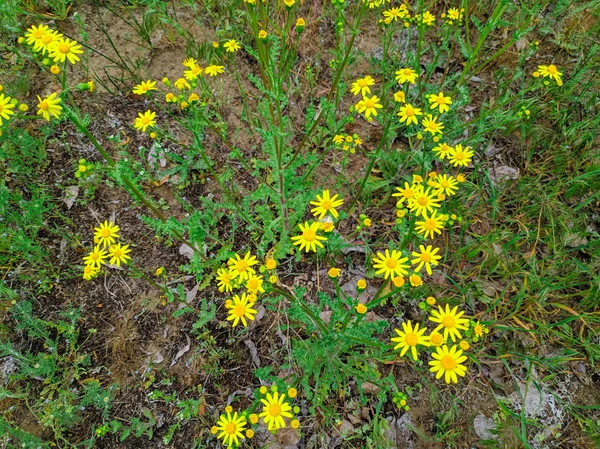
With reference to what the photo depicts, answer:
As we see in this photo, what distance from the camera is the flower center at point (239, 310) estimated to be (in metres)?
2.41

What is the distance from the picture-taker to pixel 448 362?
214 cm

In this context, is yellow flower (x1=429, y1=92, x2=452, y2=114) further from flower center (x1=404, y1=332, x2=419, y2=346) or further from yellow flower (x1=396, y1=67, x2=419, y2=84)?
flower center (x1=404, y1=332, x2=419, y2=346)

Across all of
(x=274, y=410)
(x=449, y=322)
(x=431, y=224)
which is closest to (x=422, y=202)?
(x=431, y=224)

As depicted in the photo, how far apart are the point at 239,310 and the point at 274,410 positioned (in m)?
0.62

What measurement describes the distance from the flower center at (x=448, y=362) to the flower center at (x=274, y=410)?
982 millimetres

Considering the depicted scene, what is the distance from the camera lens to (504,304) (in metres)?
3.09

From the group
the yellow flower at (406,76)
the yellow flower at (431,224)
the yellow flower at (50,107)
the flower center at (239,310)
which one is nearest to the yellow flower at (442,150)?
the yellow flower at (406,76)

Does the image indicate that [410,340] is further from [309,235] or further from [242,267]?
[242,267]

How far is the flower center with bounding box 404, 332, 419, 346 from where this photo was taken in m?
2.17

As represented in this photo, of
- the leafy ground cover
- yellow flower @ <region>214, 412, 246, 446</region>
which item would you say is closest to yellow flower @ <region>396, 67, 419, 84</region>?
the leafy ground cover

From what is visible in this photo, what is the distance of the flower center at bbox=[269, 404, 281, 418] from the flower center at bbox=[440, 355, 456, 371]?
0.98 m

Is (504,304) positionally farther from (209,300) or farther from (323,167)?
(209,300)

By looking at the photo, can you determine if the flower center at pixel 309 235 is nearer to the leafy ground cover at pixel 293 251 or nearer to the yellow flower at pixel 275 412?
the leafy ground cover at pixel 293 251

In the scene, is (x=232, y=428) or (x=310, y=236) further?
(x=310, y=236)
